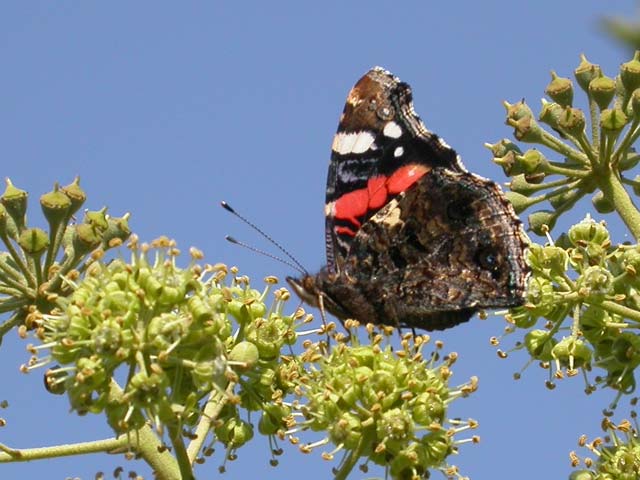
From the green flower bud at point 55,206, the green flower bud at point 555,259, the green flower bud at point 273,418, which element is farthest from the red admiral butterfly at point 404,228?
the green flower bud at point 55,206

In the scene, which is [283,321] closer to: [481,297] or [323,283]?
[323,283]

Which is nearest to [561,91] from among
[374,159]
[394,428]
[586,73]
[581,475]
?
[586,73]

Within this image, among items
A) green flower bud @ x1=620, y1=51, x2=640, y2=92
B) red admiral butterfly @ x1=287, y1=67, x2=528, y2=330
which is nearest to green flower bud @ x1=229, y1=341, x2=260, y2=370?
red admiral butterfly @ x1=287, y1=67, x2=528, y2=330

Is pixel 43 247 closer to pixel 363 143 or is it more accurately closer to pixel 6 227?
pixel 6 227

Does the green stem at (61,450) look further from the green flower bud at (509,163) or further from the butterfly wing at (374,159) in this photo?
the green flower bud at (509,163)

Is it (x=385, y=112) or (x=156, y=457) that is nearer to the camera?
(x=156, y=457)

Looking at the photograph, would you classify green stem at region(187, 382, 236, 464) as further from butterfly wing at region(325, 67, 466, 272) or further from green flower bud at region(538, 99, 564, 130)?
green flower bud at region(538, 99, 564, 130)
